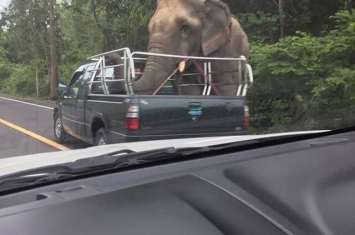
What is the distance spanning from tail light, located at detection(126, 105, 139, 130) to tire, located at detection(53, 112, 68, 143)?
117cm

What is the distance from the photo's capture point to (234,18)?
866 centimetres

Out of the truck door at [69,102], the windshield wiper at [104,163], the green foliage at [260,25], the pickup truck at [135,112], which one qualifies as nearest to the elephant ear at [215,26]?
the green foliage at [260,25]

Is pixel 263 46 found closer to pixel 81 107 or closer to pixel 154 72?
pixel 154 72

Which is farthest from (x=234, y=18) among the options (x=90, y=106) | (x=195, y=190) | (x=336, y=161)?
(x=195, y=190)

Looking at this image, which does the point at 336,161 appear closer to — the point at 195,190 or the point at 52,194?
the point at 195,190

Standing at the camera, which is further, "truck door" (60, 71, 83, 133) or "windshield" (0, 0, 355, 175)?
"truck door" (60, 71, 83, 133)

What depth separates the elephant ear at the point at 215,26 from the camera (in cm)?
820

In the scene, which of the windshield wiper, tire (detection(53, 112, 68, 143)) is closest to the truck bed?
tire (detection(53, 112, 68, 143))

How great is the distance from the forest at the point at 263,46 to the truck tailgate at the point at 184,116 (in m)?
0.42

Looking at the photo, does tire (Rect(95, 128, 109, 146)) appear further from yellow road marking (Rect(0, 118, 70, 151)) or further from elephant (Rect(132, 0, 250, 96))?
elephant (Rect(132, 0, 250, 96))

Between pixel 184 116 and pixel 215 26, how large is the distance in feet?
7.82

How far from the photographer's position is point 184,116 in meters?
6.41

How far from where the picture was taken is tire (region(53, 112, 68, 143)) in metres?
7.12

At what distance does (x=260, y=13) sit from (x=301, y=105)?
2.25 metres
